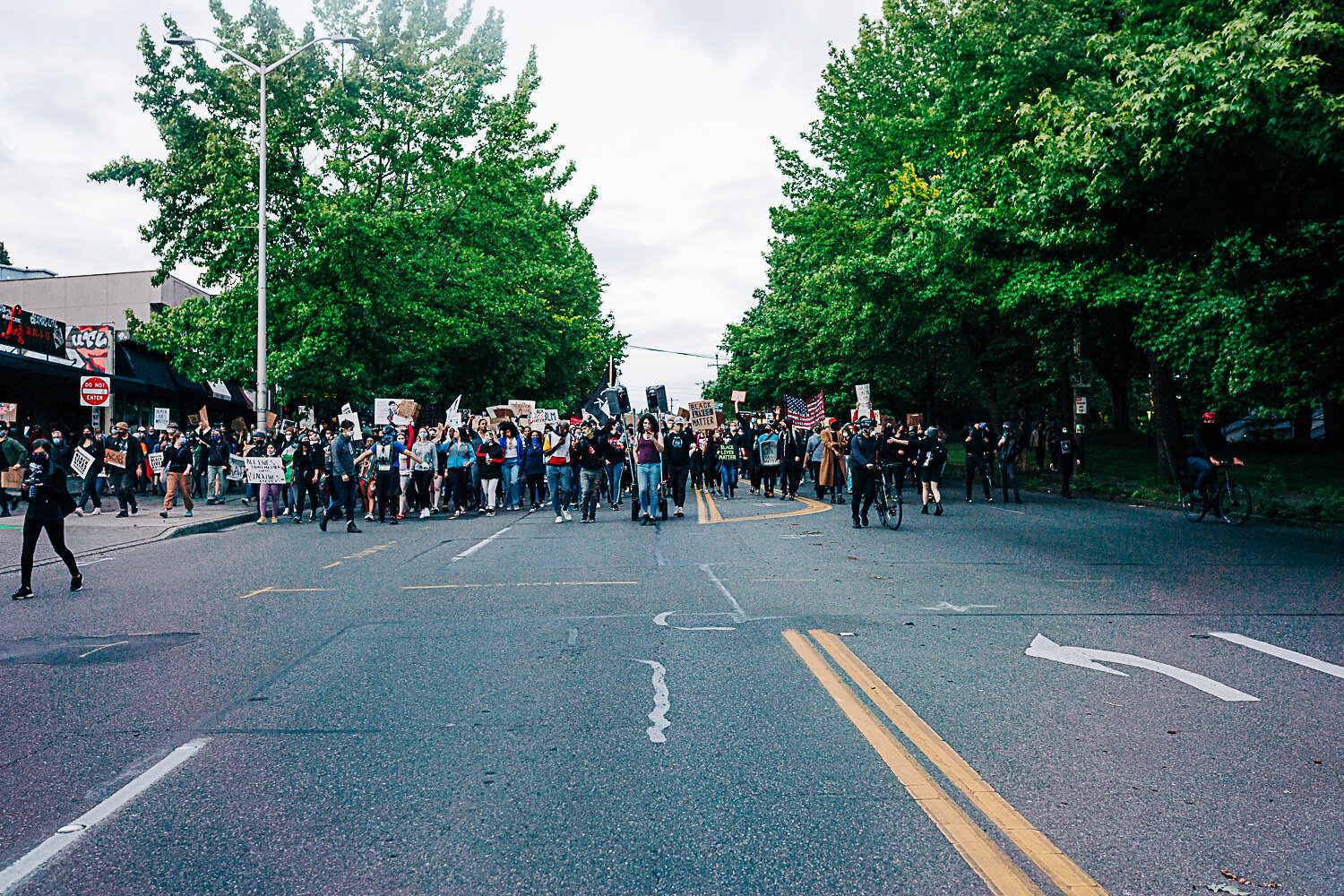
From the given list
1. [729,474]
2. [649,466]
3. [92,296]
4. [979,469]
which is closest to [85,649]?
[649,466]

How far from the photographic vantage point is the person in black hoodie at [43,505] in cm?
988

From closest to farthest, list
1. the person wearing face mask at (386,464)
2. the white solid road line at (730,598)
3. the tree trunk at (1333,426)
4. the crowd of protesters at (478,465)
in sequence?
1. the white solid road line at (730,598)
2. the crowd of protesters at (478,465)
3. the person wearing face mask at (386,464)
4. the tree trunk at (1333,426)

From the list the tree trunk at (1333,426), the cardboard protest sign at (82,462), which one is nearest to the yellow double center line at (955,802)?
the cardboard protest sign at (82,462)

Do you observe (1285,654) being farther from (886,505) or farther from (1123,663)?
(886,505)

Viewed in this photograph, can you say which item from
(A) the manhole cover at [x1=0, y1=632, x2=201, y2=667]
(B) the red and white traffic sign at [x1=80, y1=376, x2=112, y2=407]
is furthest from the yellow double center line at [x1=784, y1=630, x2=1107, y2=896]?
(B) the red and white traffic sign at [x1=80, y1=376, x2=112, y2=407]

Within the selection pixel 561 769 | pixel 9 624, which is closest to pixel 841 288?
pixel 9 624

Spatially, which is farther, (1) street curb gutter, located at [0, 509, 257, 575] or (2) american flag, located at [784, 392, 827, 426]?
(2) american flag, located at [784, 392, 827, 426]

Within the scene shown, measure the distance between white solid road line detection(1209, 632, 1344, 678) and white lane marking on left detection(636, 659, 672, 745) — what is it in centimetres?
397

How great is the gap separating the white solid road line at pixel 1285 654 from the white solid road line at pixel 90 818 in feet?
20.8

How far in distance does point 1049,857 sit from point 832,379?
118 feet

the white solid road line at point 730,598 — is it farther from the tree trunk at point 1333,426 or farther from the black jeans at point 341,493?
the tree trunk at point 1333,426

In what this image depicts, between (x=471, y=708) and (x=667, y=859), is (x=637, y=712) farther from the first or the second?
(x=667, y=859)

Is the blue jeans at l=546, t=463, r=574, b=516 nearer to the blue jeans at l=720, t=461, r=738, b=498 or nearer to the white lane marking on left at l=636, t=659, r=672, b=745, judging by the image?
the blue jeans at l=720, t=461, r=738, b=498

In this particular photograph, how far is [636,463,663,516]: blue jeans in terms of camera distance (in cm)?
1764
